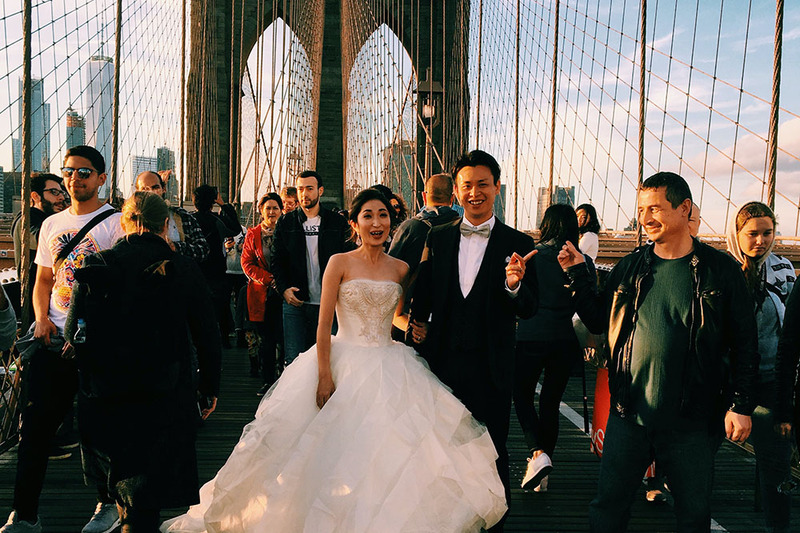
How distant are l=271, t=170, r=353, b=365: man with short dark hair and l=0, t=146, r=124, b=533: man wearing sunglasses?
1.41 m

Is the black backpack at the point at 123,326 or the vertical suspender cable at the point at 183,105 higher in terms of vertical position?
the vertical suspender cable at the point at 183,105

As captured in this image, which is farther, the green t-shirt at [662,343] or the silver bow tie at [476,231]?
the silver bow tie at [476,231]

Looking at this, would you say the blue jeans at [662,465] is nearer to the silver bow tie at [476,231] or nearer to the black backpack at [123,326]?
the silver bow tie at [476,231]

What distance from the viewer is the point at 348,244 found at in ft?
12.4

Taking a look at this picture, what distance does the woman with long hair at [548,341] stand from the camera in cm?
269

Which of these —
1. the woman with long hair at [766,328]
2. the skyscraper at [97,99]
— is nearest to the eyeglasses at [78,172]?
the woman with long hair at [766,328]

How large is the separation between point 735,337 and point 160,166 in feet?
26.4

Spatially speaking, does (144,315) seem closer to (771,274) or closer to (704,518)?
(704,518)

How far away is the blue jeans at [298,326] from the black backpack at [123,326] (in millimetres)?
1733

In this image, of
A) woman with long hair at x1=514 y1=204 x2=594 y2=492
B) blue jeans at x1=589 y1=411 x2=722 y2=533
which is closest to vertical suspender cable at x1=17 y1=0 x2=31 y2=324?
woman with long hair at x1=514 y1=204 x2=594 y2=492

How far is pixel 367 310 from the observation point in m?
2.15

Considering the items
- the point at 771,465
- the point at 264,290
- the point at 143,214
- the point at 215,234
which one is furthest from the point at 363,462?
the point at 215,234

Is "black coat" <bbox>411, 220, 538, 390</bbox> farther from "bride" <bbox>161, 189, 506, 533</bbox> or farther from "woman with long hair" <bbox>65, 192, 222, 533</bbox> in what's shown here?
"woman with long hair" <bbox>65, 192, 222, 533</bbox>

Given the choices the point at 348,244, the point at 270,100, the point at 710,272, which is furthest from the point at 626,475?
the point at 270,100
